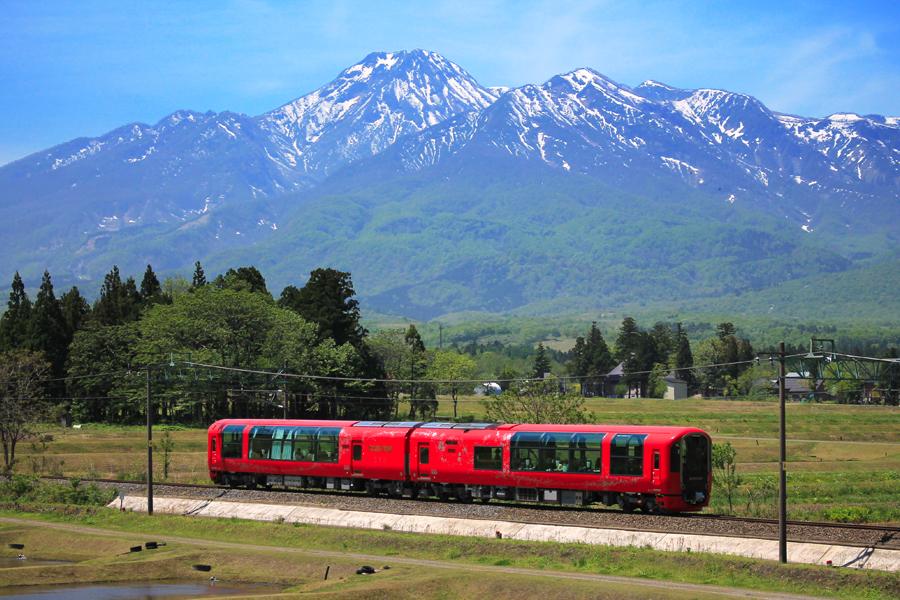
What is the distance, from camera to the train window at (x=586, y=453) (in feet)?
162

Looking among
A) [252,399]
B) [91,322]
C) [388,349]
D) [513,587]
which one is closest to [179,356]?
[252,399]

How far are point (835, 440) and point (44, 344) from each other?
252 ft

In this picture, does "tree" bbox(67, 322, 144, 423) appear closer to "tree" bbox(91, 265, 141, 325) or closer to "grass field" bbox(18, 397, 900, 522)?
"tree" bbox(91, 265, 141, 325)

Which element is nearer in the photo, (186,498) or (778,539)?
(778,539)

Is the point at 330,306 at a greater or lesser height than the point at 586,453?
greater

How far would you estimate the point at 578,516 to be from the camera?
46.8m

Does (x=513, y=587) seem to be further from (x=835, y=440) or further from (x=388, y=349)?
(x=388, y=349)

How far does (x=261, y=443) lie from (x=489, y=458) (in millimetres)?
14290

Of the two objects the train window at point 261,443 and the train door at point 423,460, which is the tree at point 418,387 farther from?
the train door at point 423,460

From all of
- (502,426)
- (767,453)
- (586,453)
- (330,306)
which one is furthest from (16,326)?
(586,453)

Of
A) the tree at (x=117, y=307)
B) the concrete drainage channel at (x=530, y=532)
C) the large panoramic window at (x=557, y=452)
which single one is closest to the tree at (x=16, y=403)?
the concrete drainage channel at (x=530, y=532)

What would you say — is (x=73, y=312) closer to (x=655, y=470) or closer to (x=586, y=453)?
(x=586, y=453)

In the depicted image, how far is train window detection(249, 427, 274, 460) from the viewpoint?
60750 mm

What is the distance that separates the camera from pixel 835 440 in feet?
329
